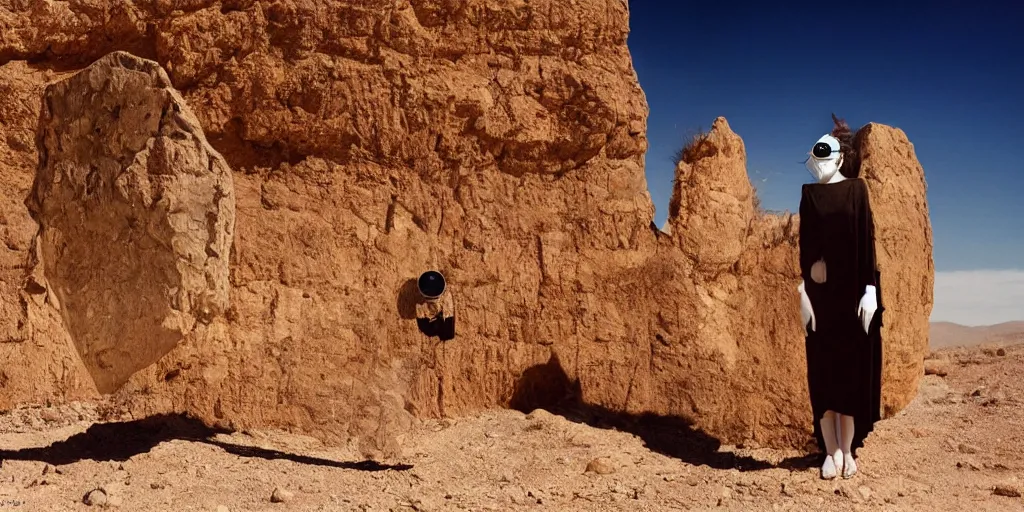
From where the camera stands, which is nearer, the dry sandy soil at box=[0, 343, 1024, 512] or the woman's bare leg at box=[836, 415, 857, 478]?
the dry sandy soil at box=[0, 343, 1024, 512]

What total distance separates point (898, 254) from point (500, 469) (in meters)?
3.89

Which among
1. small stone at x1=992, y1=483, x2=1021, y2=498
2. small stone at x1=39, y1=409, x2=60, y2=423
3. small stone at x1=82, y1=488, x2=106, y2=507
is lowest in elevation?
small stone at x1=82, y1=488, x2=106, y2=507

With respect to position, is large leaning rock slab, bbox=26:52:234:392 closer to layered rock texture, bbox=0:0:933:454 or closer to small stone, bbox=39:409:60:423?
layered rock texture, bbox=0:0:933:454

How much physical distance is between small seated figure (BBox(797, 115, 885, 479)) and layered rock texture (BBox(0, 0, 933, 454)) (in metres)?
0.99

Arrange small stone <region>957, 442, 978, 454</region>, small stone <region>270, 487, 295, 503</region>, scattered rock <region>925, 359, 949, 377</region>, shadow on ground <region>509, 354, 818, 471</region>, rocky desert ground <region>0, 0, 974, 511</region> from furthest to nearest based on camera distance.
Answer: scattered rock <region>925, 359, 949, 377</region> < shadow on ground <region>509, 354, 818, 471</region> < small stone <region>957, 442, 978, 454</region> < rocky desert ground <region>0, 0, 974, 511</region> < small stone <region>270, 487, 295, 503</region>

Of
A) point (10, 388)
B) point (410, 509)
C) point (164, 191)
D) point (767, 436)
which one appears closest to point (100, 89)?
point (164, 191)

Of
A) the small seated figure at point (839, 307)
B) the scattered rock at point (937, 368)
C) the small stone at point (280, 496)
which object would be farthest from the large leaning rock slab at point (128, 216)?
the scattered rock at point (937, 368)

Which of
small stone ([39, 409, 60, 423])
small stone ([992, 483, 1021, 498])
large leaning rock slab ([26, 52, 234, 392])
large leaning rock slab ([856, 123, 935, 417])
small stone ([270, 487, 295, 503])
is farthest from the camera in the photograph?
large leaning rock slab ([856, 123, 935, 417])

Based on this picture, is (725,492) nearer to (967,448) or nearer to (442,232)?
(967,448)

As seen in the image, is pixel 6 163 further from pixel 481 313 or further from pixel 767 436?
pixel 767 436

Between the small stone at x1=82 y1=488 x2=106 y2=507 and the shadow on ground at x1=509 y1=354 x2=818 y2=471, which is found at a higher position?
the shadow on ground at x1=509 y1=354 x2=818 y2=471

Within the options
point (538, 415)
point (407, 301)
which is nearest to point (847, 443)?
point (538, 415)

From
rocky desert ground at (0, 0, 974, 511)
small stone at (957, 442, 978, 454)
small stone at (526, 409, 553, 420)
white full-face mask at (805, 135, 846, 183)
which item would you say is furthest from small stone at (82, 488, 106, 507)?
small stone at (957, 442, 978, 454)

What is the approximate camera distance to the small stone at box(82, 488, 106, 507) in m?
4.94
